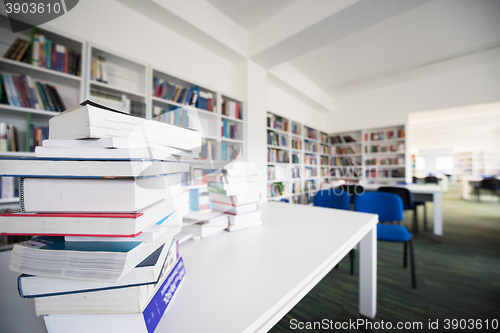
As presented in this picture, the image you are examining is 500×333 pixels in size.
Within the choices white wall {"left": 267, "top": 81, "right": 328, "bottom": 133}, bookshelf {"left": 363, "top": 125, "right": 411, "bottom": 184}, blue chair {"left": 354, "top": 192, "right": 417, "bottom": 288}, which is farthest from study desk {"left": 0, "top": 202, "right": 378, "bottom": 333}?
bookshelf {"left": 363, "top": 125, "right": 411, "bottom": 184}

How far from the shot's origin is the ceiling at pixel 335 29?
2357mm

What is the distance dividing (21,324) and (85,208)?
254 mm

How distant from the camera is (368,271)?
1.38m

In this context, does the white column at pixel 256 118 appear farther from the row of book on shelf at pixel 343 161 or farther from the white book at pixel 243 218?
the row of book on shelf at pixel 343 161

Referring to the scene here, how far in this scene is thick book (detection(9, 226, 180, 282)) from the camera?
0.34 metres

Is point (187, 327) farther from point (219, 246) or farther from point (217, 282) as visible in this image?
point (219, 246)

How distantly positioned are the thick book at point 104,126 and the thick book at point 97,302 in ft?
0.92

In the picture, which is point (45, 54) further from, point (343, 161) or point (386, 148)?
point (386, 148)

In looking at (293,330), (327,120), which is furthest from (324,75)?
(293,330)

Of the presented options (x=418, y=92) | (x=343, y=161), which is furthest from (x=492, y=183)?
(x=343, y=161)

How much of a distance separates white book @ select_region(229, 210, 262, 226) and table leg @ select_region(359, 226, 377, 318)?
84cm

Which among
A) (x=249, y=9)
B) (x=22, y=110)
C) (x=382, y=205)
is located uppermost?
(x=249, y=9)

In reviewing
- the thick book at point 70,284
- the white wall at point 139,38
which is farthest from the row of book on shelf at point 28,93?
the thick book at point 70,284

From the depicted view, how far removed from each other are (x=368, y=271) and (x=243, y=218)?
1047 millimetres
